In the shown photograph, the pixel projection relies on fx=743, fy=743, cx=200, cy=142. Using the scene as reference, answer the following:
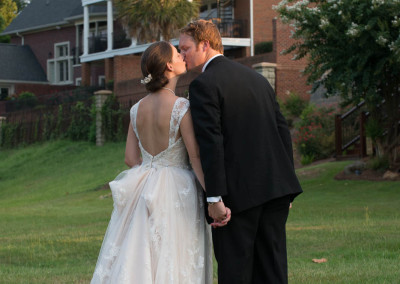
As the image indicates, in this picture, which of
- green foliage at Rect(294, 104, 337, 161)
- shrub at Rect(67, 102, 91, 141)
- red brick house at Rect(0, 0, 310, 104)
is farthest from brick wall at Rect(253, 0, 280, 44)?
green foliage at Rect(294, 104, 337, 161)

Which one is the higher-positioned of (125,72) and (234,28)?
(234,28)

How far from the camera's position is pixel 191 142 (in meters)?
5.00

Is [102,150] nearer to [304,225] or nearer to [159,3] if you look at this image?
[159,3]

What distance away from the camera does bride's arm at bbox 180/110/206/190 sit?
5.00 m

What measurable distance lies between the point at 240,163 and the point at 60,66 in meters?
46.0

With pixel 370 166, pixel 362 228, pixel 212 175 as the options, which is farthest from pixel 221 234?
pixel 370 166

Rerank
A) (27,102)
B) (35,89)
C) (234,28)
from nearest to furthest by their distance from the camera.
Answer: (234,28), (27,102), (35,89)

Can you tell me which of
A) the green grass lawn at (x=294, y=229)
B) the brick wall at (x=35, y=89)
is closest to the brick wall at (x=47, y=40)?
the brick wall at (x=35, y=89)

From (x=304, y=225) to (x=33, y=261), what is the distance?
4312mm

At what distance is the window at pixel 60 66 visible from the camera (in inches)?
1918

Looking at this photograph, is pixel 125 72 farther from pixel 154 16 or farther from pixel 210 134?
pixel 210 134

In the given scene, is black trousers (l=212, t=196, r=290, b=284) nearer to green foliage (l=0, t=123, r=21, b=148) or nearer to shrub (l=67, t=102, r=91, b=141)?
shrub (l=67, t=102, r=91, b=141)

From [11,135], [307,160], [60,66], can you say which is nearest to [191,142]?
[307,160]

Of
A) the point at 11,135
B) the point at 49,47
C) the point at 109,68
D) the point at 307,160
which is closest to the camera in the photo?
the point at 307,160
